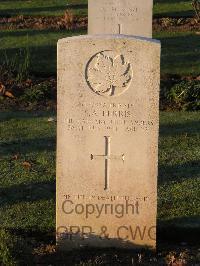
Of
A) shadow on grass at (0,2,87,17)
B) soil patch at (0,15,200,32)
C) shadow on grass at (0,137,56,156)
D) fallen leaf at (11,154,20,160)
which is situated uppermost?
shadow on grass at (0,2,87,17)

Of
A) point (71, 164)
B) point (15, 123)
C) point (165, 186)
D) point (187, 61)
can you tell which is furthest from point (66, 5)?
point (71, 164)

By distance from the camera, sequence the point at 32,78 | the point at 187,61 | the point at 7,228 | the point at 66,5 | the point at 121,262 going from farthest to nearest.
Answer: the point at 66,5, the point at 187,61, the point at 32,78, the point at 7,228, the point at 121,262

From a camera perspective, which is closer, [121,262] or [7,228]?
[121,262]

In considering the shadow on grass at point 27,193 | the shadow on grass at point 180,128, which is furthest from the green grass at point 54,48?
the shadow on grass at point 27,193

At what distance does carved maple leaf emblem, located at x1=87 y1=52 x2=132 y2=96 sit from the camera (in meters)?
5.34

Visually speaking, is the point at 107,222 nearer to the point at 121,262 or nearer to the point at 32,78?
the point at 121,262

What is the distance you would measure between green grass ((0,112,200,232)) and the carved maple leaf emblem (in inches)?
57.3

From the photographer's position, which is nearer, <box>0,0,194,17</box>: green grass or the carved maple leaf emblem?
the carved maple leaf emblem

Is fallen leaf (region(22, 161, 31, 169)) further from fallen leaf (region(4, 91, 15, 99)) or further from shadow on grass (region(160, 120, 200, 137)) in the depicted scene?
fallen leaf (region(4, 91, 15, 99))

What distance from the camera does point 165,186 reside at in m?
7.11

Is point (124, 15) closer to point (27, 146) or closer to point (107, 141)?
point (27, 146)

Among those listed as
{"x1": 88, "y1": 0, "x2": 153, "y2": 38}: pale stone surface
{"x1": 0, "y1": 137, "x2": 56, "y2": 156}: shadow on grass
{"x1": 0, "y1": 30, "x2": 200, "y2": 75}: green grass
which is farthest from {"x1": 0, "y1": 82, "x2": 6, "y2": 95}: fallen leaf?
{"x1": 0, "y1": 137, "x2": 56, "y2": 156}: shadow on grass

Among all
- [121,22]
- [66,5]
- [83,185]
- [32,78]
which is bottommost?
[83,185]

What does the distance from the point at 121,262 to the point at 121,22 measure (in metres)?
6.14
